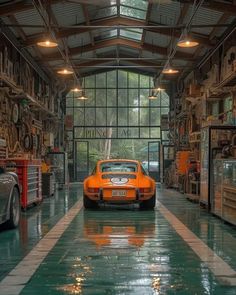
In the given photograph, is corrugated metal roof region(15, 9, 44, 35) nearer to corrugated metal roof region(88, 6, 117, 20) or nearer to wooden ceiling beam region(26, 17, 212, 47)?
wooden ceiling beam region(26, 17, 212, 47)

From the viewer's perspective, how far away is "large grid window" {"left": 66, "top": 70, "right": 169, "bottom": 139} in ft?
116

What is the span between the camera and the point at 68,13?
65.3ft

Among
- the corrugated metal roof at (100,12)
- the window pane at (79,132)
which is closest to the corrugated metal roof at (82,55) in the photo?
the corrugated metal roof at (100,12)

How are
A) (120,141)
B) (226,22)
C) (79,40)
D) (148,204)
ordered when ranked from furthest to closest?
1. (120,141)
2. (79,40)
3. (226,22)
4. (148,204)

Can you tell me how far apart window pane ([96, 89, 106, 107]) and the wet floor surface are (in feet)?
75.3

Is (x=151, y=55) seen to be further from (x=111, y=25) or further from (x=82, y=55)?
(x=111, y=25)

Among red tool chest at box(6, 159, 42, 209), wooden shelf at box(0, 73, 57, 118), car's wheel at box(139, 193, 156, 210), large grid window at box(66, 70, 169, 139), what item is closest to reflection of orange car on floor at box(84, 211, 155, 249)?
A: car's wheel at box(139, 193, 156, 210)

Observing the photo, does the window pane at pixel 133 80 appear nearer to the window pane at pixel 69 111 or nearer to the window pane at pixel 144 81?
the window pane at pixel 144 81

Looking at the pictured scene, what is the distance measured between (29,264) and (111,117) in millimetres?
28728

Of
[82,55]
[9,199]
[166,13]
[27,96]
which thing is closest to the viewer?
[9,199]

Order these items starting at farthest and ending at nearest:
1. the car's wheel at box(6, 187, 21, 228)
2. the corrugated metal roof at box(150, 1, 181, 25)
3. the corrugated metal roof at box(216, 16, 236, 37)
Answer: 1. the corrugated metal roof at box(150, 1, 181, 25)
2. the corrugated metal roof at box(216, 16, 236, 37)
3. the car's wheel at box(6, 187, 21, 228)

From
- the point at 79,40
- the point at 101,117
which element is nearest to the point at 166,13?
the point at 79,40

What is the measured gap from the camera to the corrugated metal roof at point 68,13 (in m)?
18.8

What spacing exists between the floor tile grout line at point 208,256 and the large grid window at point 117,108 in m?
23.8
